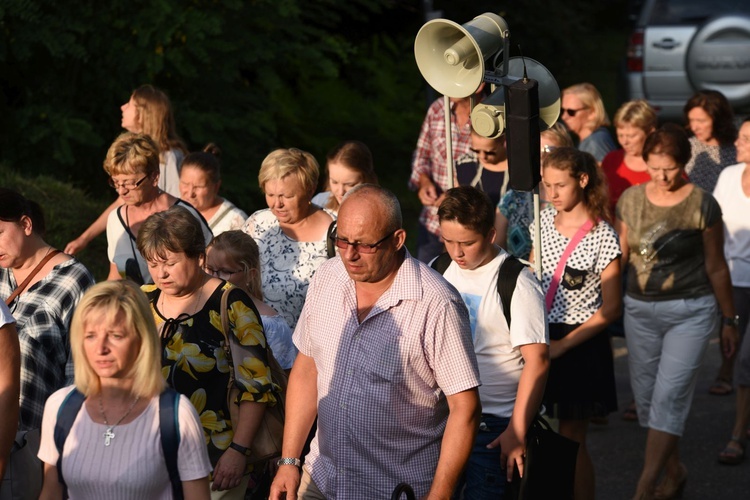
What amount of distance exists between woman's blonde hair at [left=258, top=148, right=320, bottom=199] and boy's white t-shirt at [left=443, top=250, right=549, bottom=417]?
1.58m

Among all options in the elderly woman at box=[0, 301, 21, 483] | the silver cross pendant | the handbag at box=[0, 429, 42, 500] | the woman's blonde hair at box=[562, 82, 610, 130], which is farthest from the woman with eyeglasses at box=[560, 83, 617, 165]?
the silver cross pendant

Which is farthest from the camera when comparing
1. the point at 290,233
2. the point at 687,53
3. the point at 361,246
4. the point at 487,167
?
the point at 687,53

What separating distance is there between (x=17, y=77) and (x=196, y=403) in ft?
26.4

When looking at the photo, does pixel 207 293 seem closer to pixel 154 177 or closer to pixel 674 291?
pixel 154 177

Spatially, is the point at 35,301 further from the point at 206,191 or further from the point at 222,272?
the point at 206,191

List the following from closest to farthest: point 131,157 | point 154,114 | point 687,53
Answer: point 131,157, point 154,114, point 687,53

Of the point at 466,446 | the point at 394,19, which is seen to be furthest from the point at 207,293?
the point at 394,19

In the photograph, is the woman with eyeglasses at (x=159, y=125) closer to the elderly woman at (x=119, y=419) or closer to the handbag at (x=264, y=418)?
the handbag at (x=264, y=418)

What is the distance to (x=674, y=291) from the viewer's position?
7.25m

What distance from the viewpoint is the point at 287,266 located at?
6758 millimetres

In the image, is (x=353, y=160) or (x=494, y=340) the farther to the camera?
(x=353, y=160)

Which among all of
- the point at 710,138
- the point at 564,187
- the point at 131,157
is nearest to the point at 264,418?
the point at 564,187

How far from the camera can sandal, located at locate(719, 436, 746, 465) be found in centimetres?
788

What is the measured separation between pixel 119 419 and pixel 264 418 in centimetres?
121
